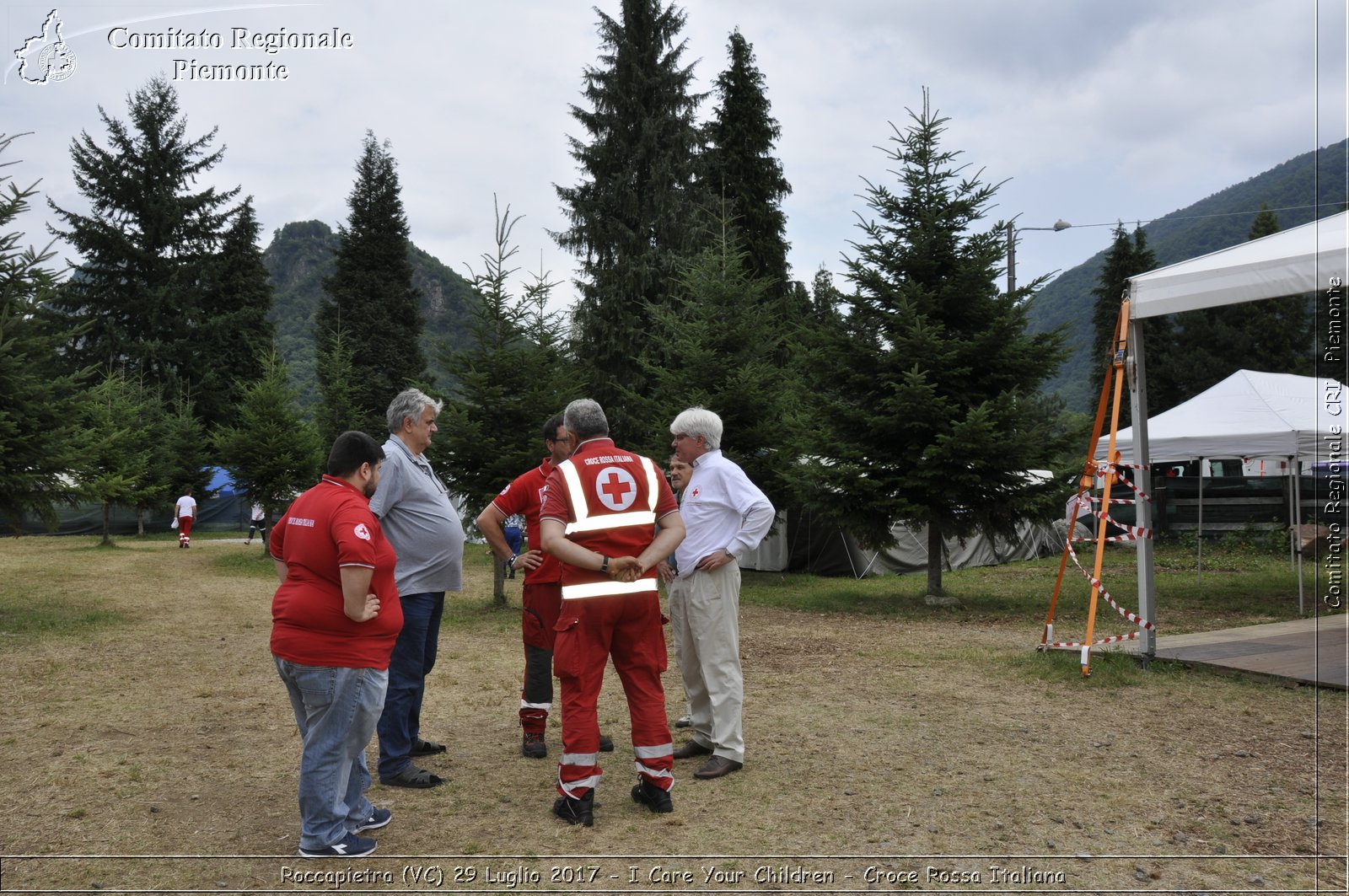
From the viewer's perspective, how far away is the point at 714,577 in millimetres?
5320

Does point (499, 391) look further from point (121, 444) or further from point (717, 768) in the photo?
point (121, 444)

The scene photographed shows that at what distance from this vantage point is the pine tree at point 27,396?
34.5ft

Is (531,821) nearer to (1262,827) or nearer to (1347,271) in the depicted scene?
(1262,827)

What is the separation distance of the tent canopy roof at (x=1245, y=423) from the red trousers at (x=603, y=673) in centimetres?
1154

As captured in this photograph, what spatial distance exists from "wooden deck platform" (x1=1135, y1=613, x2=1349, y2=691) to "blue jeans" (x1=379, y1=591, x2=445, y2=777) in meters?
5.93

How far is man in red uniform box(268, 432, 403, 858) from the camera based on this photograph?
12.7ft

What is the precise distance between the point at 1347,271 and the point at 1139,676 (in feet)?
10.9

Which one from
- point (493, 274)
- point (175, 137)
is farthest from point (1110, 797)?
point (175, 137)

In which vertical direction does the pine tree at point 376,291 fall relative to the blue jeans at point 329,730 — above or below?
above

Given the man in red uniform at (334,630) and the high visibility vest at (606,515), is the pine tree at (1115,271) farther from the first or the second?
the man in red uniform at (334,630)

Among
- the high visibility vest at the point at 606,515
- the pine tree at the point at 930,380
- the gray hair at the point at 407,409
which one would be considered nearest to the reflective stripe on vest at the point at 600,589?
the high visibility vest at the point at 606,515

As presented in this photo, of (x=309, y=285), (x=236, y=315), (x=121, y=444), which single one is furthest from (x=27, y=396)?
(x=309, y=285)

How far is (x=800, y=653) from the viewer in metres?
9.34

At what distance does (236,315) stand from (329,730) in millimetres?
44723
